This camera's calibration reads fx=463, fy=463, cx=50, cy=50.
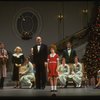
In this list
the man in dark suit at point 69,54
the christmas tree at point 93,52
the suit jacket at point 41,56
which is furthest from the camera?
the christmas tree at point 93,52

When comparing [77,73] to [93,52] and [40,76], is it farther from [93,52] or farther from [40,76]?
[40,76]

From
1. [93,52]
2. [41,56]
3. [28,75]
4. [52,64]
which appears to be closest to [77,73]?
[93,52]

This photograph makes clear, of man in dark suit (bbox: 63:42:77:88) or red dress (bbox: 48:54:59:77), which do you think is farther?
man in dark suit (bbox: 63:42:77:88)

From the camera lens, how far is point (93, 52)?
60.7 ft

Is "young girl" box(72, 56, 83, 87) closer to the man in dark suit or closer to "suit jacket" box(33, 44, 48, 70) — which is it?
the man in dark suit

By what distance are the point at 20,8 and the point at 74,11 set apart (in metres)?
2.53

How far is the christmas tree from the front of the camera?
60.3ft

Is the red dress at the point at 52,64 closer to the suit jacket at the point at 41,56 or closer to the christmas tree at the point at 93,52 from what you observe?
the suit jacket at the point at 41,56

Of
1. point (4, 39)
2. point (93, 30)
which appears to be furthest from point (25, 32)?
point (93, 30)

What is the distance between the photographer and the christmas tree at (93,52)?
18391 millimetres

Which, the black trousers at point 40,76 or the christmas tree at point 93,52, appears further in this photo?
the christmas tree at point 93,52

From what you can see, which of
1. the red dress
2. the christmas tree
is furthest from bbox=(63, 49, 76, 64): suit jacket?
the red dress

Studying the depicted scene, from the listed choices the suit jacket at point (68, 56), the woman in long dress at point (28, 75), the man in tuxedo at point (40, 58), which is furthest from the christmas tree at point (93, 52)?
the man in tuxedo at point (40, 58)
